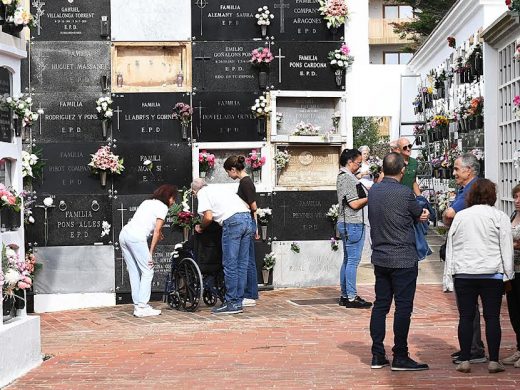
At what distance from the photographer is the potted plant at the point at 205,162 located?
1386cm

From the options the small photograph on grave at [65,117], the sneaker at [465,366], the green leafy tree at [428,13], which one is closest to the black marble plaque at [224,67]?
the small photograph on grave at [65,117]

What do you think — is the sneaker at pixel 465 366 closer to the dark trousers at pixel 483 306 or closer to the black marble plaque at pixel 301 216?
the dark trousers at pixel 483 306

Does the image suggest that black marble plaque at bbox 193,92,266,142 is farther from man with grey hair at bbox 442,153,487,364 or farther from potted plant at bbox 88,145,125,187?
man with grey hair at bbox 442,153,487,364

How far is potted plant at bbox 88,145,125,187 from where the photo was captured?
13.6 m

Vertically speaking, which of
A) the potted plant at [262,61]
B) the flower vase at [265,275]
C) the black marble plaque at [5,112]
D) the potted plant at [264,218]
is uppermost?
the potted plant at [262,61]

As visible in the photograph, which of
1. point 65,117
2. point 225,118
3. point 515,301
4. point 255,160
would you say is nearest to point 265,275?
point 255,160

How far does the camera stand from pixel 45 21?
13688 mm

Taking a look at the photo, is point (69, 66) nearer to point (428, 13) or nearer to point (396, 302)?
point (396, 302)

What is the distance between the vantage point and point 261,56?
13867 millimetres

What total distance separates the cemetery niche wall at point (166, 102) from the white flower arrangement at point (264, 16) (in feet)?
0.26

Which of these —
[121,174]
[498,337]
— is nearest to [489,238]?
[498,337]

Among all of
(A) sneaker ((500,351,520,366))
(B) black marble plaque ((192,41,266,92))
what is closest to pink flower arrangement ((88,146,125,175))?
(B) black marble plaque ((192,41,266,92))

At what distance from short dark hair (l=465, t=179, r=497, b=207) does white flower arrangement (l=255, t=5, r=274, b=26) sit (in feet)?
20.0

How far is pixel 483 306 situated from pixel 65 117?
6915 millimetres
